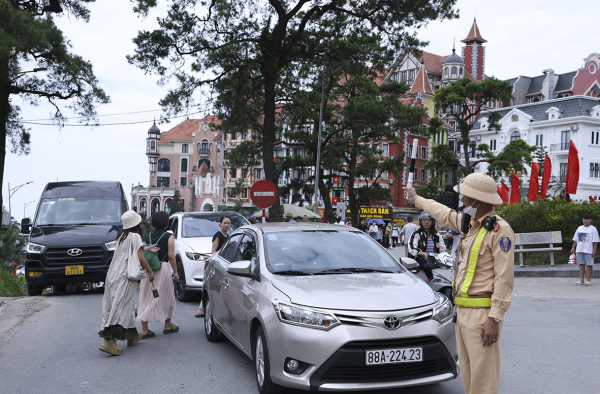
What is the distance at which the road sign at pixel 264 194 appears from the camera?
17422 mm

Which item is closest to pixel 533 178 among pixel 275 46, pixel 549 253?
pixel 549 253

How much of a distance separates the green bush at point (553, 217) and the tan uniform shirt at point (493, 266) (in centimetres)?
1821

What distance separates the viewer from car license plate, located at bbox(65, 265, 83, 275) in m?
13.0

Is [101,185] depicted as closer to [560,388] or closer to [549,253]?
[560,388]

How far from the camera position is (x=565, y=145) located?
65.6 meters

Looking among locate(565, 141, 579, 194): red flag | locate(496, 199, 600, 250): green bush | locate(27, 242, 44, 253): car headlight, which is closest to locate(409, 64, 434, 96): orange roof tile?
locate(565, 141, 579, 194): red flag

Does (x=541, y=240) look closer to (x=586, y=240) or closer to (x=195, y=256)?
(x=586, y=240)

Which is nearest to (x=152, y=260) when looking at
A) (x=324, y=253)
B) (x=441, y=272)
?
(x=324, y=253)

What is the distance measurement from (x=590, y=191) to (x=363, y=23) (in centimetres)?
5206

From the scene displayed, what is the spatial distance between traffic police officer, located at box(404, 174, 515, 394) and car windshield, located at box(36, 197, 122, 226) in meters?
11.2

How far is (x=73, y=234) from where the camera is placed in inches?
527

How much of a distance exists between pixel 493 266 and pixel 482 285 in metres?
0.14

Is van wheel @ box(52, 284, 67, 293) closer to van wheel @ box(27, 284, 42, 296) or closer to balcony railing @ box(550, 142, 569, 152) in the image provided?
van wheel @ box(27, 284, 42, 296)

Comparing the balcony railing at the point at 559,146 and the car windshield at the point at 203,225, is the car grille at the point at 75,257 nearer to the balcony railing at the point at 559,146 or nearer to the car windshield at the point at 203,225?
the car windshield at the point at 203,225
